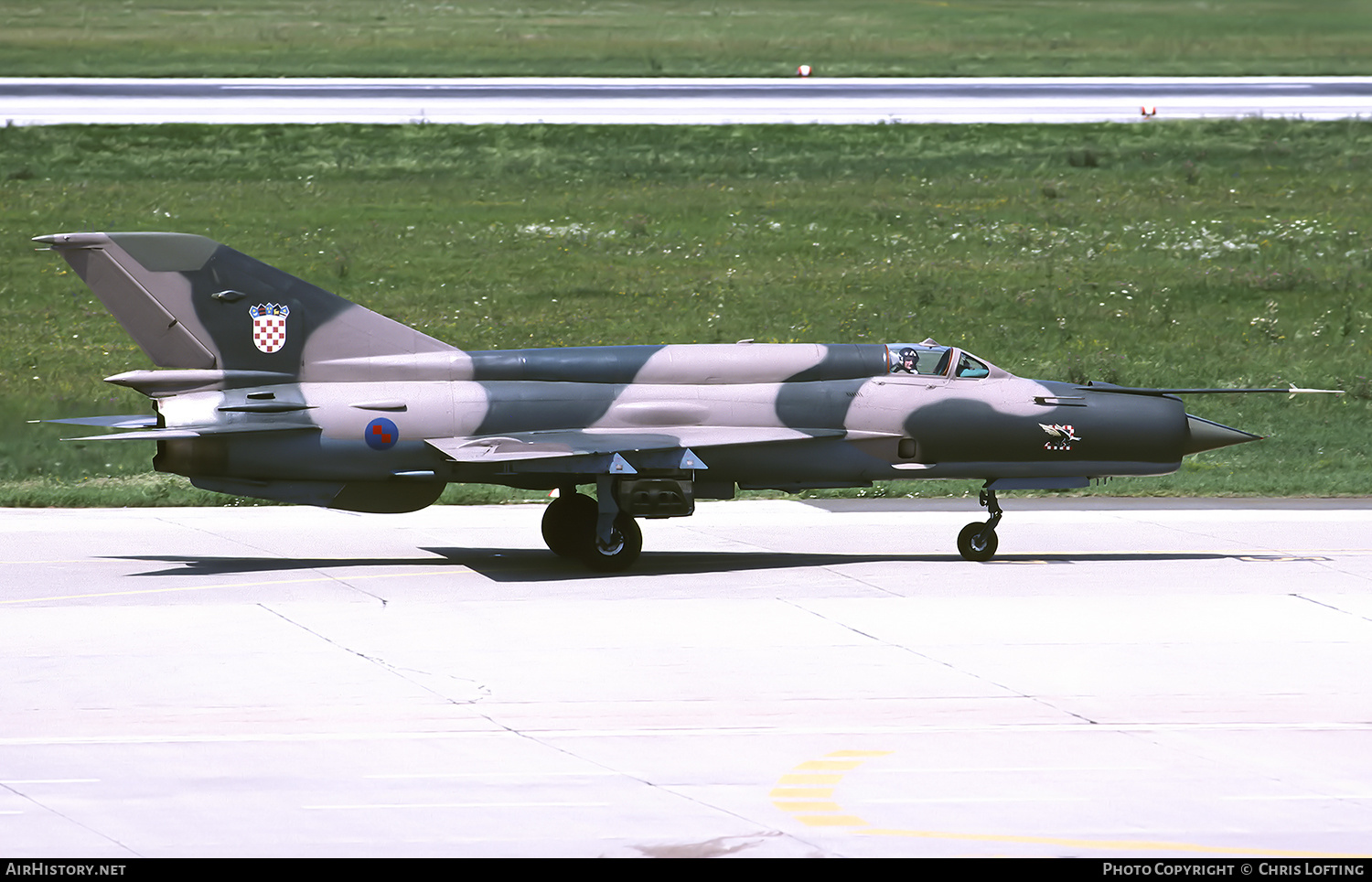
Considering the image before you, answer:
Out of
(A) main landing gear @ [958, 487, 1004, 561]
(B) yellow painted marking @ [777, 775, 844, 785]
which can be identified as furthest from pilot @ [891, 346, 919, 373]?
(B) yellow painted marking @ [777, 775, 844, 785]

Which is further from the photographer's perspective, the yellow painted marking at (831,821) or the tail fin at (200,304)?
the tail fin at (200,304)

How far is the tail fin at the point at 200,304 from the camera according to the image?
19.2 m

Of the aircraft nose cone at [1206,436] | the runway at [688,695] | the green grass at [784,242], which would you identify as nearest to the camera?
the runway at [688,695]

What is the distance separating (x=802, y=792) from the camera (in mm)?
10898

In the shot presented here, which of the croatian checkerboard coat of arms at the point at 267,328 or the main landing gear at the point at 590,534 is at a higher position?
the croatian checkerboard coat of arms at the point at 267,328

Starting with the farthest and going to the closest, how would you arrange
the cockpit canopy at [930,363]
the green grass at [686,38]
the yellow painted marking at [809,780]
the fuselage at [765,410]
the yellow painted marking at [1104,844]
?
the green grass at [686,38]
the cockpit canopy at [930,363]
the fuselage at [765,410]
the yellow painted marking at [809,780]
the yellow painted marking at [1104,844]

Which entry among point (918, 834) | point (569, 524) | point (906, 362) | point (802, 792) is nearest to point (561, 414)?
point (569, 524)

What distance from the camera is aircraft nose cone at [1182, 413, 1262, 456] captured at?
20.0 meters

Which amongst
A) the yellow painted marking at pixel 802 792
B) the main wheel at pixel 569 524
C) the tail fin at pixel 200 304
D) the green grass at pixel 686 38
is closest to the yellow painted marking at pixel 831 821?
the yellow painted marking at pixel 802 792

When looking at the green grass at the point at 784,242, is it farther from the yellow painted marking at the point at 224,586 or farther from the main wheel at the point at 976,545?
the yellow painted marking at the point at 224,586

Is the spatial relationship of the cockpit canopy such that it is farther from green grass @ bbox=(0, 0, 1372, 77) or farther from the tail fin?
green grass @ bbox=(0, 0, 1372, 77)

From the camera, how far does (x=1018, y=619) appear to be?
16562mm

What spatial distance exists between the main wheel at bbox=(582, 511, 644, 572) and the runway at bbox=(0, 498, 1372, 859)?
19cm

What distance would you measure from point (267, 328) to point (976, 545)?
858cm
